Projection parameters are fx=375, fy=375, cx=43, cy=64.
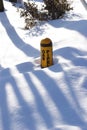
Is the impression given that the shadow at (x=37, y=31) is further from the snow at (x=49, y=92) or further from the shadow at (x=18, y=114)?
the shadow at (x=18, y=114)

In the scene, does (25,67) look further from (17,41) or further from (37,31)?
(37,31)

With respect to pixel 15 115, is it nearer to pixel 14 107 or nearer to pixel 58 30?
pixel 14 107

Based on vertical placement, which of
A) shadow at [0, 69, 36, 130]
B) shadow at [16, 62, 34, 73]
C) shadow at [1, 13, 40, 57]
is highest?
shadow at [1, 13, 40, 57]

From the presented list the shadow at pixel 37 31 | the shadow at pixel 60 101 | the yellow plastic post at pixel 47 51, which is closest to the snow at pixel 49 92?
the shadow at pixel 60 101

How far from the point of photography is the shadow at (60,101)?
11.7 feet

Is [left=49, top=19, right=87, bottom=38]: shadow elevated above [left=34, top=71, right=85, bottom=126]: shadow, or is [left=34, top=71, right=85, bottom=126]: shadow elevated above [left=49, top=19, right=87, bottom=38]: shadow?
[left=49, top=19, right=87, bottom=38]: shadow

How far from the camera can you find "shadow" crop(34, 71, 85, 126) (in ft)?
11.7

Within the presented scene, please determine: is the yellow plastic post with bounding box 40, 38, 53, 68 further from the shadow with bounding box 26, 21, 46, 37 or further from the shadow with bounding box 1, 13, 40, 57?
the shadow with bounding box 26, 21, 46, 37

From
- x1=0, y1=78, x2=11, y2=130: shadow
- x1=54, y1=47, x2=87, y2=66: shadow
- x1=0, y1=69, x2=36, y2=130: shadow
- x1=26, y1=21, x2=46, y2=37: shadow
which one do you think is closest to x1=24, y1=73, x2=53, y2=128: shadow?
x1=0, y1=69, x2=36, y2=130: shadow

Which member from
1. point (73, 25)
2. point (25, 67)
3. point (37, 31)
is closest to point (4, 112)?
point (25, 67)

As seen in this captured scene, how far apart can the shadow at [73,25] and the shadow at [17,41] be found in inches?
36.4

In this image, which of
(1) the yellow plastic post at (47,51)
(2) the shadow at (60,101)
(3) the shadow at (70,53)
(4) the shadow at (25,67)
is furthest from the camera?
(3) the shadow at (70,53)

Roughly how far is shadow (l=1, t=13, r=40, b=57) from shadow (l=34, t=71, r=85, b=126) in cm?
254

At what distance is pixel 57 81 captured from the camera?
4.49m
